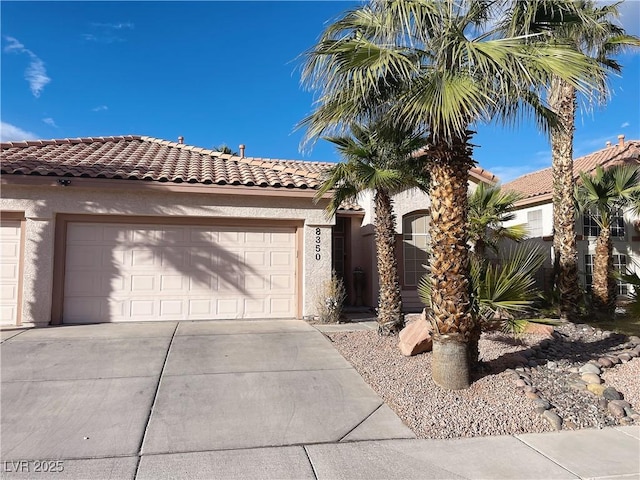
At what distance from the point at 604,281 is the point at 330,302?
25.0 feet

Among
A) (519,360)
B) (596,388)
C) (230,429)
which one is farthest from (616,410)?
(230,429)

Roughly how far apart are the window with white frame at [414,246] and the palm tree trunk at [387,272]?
5784 mm

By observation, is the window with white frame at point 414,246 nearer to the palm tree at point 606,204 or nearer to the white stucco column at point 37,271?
the palm tree at point 606,204

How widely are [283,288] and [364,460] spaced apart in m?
7.06

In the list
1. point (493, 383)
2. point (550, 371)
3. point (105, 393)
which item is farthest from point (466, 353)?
point (105, 393)

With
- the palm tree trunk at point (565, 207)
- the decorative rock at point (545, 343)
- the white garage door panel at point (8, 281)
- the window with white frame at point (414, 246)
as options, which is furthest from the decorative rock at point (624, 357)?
the white garage door panel at point (8, 281)

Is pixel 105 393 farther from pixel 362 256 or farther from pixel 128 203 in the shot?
pixel 362 256

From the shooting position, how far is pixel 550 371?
6.79 metres

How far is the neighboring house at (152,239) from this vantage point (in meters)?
9.63

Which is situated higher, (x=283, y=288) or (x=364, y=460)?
(x=283, y=288)

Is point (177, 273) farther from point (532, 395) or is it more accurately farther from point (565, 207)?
point (565, 207)

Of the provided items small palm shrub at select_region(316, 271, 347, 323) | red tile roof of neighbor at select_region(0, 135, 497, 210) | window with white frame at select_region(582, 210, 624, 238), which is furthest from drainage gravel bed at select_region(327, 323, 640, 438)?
window with white frame at select_region(582, 210, 624, 238)

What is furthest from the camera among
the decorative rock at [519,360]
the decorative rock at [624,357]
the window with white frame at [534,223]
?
the window with white frame at [534,223]

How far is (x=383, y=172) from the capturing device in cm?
848
